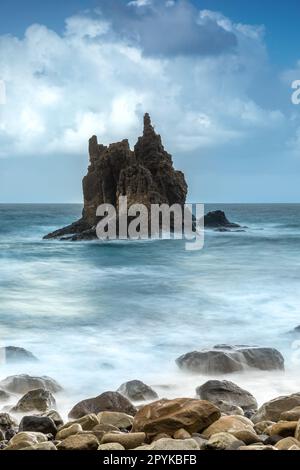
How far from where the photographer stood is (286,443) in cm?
438

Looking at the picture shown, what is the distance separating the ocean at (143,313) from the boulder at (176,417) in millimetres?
2101

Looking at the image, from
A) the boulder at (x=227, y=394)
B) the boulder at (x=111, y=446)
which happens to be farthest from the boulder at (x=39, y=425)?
the boulder at (x=227, y=394)

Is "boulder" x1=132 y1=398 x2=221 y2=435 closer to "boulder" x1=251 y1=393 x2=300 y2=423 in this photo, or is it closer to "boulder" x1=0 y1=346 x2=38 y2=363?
"boulder" x1=251 y1=393 x2=300 y2=423

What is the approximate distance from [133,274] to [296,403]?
55.3ft

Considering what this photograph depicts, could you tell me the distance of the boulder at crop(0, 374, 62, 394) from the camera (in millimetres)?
7457

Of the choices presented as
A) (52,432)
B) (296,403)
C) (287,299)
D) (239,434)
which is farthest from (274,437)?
(287,299)

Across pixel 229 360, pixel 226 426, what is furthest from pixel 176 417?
pixel 229 360

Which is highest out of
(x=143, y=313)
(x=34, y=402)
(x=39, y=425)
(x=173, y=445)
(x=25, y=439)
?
(x=173, y=445)

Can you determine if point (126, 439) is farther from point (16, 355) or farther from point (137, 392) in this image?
point (16, 355)

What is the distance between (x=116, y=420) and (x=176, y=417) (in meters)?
0.81

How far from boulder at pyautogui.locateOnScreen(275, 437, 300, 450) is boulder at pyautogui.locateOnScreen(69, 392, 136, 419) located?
229 centimetres

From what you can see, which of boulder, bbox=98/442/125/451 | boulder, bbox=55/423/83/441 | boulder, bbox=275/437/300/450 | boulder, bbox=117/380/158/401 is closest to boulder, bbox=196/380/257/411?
boulder, bbox=117/380/158/401

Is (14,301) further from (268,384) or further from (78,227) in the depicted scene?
(78,227)

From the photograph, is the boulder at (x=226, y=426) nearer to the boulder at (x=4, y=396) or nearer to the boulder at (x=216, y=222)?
the boulder at (x=4, y=396)
